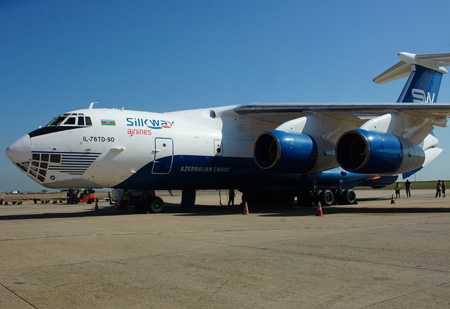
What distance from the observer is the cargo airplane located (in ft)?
41.0

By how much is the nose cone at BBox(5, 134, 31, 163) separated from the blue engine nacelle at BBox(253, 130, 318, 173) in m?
6.61

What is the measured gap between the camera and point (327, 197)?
1728 centimetres

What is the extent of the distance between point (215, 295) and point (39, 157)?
9730mm

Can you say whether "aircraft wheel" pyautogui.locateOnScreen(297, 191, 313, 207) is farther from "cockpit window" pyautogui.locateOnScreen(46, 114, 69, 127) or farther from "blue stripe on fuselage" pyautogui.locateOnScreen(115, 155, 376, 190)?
"cockpit window" pyautogui.locateOnScreen(46, 114, 69, 127)

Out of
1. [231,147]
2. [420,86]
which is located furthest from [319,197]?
[420,86]

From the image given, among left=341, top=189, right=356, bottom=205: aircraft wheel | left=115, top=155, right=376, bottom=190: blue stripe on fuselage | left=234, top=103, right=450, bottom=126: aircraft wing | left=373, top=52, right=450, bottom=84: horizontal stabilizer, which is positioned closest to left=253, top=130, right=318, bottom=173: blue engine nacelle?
left=234, top=103, right=450, bottom=126: aircraft wing

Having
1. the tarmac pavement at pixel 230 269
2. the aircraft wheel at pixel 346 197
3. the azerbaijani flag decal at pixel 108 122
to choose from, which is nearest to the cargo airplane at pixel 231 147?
the azerbaijani flag decal at pixel 108 122

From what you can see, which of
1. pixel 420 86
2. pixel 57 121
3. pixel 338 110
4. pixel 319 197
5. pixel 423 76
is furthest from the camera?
pixel 423 76

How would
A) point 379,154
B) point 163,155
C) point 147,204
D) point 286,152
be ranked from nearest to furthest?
1. point 379,154
2. point 286,152
3. point 163,155
4. point 147,204

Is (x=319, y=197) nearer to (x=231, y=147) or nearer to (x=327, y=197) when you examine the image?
(x=327, y=197)

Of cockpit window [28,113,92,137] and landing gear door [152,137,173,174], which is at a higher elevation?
cockpit window [28,113,92,137]

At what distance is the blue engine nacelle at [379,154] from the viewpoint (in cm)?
1250

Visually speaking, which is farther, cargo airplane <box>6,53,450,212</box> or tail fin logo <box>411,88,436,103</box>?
tail fin logo <box>411,88,436,103</box>

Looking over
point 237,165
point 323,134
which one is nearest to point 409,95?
point 323,134
